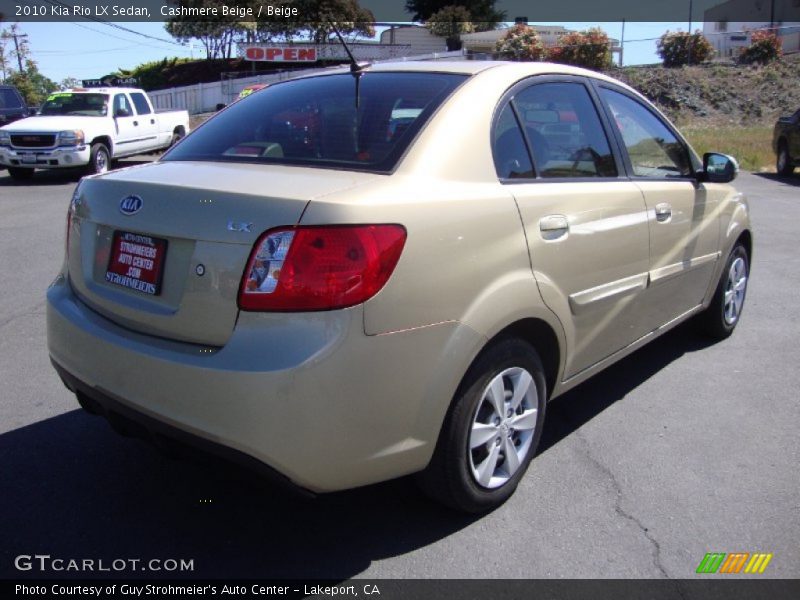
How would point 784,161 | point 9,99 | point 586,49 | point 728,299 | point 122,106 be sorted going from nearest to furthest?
point 728,299, point 122,106, point 784,161, point 9,99, point 586,49

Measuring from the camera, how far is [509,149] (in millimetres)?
3123

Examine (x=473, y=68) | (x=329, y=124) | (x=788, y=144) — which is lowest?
(x=788, y=144)

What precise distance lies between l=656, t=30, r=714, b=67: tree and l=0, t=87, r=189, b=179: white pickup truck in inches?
1166

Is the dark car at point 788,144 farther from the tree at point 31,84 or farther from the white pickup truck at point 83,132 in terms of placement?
the tree at point 31,84

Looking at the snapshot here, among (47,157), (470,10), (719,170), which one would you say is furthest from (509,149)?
(470,10)

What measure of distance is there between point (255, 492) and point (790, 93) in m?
36.9

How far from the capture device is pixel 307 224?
2355 mm

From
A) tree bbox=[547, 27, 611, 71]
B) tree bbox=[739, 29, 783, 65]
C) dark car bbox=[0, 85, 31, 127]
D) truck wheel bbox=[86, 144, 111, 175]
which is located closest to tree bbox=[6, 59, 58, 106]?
dark car bbox=[0, 85, 31, 127]

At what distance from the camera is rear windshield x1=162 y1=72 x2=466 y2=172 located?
2895 millimetres

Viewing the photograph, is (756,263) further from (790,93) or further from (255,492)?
(790,93)

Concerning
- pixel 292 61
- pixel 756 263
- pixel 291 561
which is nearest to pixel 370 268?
pixel 291 561

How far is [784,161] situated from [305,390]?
683 inches

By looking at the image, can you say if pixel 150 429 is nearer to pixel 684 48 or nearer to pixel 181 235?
pixel 181 235

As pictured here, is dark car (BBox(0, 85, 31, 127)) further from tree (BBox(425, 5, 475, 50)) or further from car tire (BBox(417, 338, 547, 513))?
tree (BBox(425, 5, 475, 50))
